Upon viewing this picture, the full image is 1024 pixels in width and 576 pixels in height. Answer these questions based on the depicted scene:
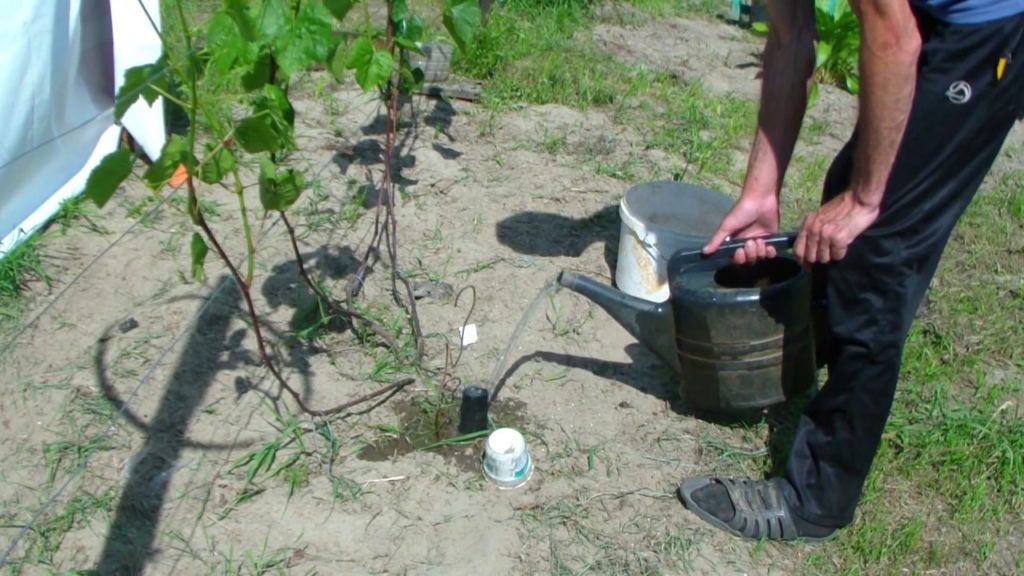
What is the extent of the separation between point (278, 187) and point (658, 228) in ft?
4.28

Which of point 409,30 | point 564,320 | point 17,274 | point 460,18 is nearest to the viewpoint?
point 460,18

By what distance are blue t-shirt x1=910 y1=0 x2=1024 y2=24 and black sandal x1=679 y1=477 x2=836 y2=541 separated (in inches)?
46.7

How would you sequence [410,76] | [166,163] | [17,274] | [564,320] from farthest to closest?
1. [564,320]
2. [17,274]
3. [410,76]
4. [166,163]

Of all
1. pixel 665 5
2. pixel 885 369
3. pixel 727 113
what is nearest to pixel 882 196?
pixel 885 369

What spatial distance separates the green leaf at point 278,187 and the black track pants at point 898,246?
122 centimetres

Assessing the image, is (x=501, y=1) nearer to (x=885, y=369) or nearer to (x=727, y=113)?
(x=727, y=113)

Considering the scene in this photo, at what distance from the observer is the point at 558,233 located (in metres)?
3.90

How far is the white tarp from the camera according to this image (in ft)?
11.2

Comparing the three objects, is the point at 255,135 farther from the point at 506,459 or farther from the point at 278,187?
the point at 506,459

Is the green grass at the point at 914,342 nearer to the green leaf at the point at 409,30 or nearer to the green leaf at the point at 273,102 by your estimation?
the green leaf at the point at 409,30

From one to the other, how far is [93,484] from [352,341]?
86cm

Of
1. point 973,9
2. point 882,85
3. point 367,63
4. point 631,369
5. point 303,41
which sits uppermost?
point 973,9

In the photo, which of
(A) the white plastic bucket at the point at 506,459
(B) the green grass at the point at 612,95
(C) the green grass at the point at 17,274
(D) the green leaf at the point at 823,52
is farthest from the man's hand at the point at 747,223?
(D) the green leaf at the point at 823,52

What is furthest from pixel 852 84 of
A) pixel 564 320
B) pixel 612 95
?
pixel 564 320
